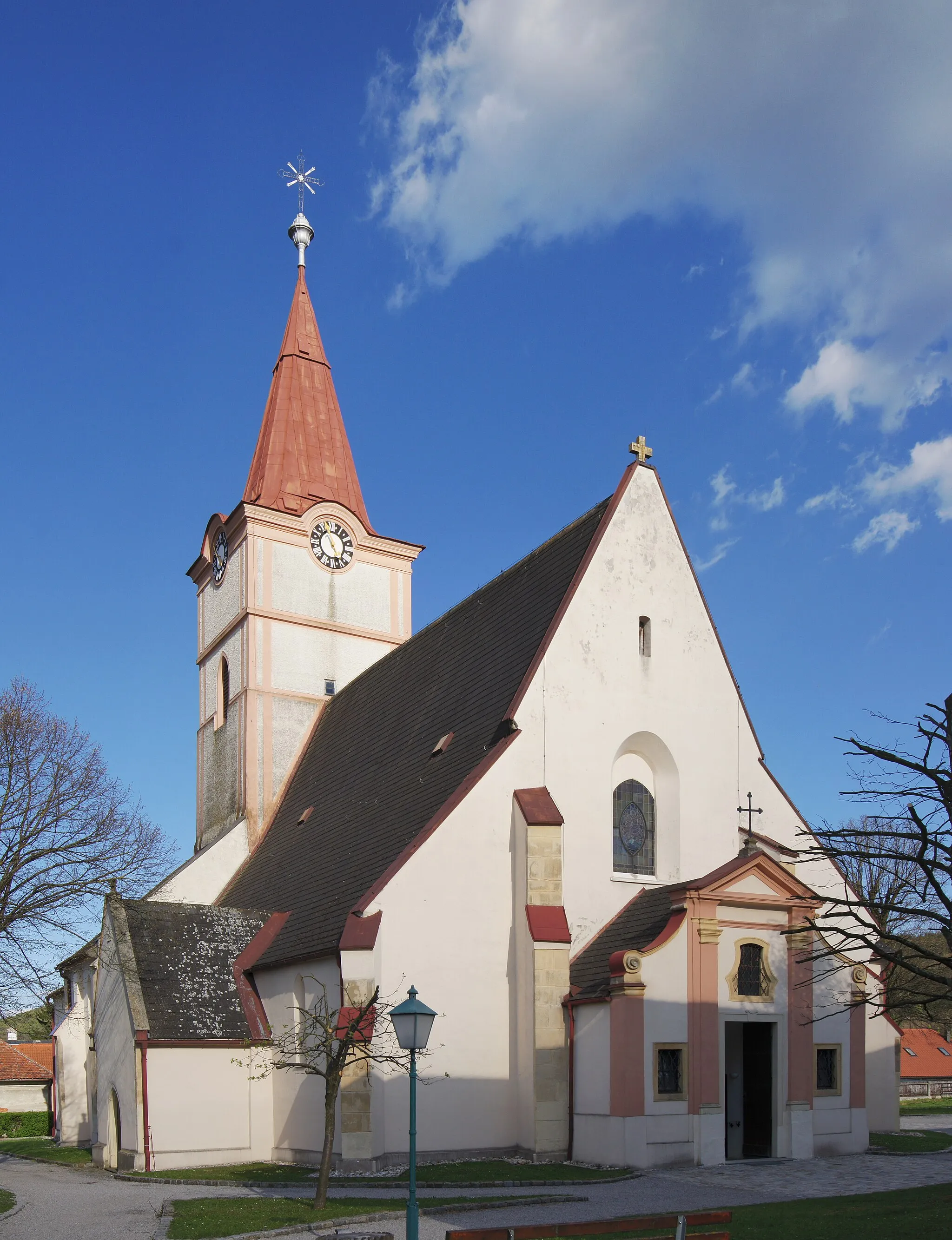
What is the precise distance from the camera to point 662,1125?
59.4 ft

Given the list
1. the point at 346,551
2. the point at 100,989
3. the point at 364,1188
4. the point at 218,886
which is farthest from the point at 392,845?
the point at 346,551

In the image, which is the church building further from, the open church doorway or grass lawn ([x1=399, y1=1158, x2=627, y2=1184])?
grass lawn ([x1=399, y1=1158, x2=627, y2=1184])

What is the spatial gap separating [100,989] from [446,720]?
8646 millimetres

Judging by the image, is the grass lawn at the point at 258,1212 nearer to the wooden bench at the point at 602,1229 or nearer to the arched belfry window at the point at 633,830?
the wooden bench at the point at 602,1229

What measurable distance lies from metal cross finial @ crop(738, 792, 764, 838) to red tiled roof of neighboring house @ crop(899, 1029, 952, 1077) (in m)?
27.8

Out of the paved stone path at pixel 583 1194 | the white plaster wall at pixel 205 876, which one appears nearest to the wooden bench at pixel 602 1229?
the paved stone path at pixel 583 1194

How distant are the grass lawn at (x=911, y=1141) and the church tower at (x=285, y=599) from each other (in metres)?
15.7

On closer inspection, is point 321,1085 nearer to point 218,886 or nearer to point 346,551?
point 218,886

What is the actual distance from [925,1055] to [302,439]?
113 feet

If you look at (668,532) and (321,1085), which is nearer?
(321,1085)

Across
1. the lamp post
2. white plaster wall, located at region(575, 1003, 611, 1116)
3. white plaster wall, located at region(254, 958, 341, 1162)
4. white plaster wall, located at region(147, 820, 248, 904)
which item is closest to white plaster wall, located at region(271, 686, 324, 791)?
white plaster wall, located at region(147, 820, 248, 904)

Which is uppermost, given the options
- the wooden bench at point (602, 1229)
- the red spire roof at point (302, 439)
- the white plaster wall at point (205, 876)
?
the red spire roof at point (302, 439)

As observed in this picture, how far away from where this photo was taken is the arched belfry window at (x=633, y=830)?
71.8 feet

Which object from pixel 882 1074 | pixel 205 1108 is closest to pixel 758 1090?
pixel 882 1074
